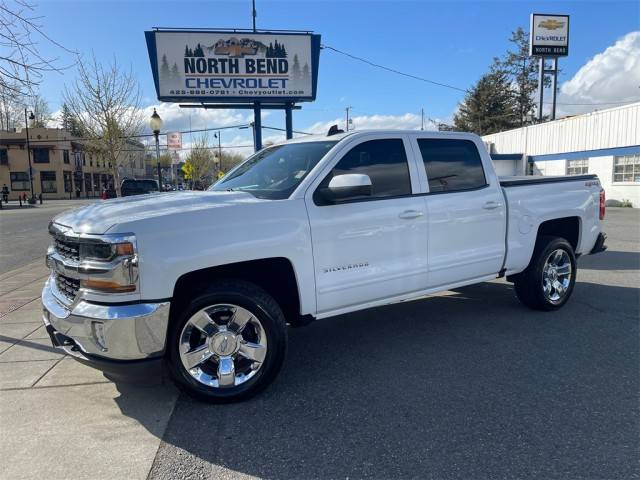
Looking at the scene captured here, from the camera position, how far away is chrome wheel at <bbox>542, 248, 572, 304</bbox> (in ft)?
17.9

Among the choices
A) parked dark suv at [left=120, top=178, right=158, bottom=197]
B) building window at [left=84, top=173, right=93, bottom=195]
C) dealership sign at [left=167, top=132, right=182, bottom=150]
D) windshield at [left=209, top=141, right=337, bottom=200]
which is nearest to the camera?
windshield at [left=209, top=141, right=337, bottom=200]

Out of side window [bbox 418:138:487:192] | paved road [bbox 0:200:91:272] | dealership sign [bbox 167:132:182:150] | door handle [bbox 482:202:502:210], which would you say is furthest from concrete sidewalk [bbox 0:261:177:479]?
dealership sign [bbox 167:132:182:150]

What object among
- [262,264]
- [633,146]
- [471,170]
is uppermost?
[633,146]

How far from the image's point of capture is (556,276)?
18.2 feet

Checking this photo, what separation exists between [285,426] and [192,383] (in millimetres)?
737

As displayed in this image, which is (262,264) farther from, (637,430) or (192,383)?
(637,430)

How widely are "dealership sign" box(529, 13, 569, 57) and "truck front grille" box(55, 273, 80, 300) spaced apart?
38.5 meters

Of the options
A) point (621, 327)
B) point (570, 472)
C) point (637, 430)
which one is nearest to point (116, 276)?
point (570, 472)

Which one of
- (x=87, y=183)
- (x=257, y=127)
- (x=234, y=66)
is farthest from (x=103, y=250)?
(x=87, y=183)

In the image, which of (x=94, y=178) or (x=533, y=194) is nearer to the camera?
(x=533, y=194)

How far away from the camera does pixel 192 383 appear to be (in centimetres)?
333

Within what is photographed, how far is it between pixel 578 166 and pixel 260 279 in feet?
88.2

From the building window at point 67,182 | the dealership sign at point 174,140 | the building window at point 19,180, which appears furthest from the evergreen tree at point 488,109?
the building window at point 19,180

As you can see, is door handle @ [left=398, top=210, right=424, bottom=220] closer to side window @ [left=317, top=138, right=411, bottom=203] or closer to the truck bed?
side window @ [left=317, top=138, right=411, bottom=203]
